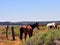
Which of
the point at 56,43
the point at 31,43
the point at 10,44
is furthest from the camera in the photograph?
the point at 10,44

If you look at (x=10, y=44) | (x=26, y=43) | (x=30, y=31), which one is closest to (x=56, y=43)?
(x=26, y=43)

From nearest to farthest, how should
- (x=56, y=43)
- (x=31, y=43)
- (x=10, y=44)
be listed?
(x=56, y=43) → (x=31, y=43) → (x=10, y=44)

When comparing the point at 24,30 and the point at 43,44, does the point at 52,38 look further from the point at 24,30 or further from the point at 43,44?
the point at 24,30

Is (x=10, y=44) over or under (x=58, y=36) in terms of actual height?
under

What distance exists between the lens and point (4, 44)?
20953 millimetres

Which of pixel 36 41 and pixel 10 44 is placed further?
pixel 10 44

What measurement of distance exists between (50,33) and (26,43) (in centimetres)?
132

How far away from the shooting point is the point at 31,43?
11719mm

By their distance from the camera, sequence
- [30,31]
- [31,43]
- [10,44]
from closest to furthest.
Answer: [31,43] → [10,44] → [30,31]

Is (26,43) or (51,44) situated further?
(26,43)

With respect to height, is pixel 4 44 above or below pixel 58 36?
below

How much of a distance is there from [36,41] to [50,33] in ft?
2.23

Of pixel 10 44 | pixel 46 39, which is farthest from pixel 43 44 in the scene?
pixel 10 44

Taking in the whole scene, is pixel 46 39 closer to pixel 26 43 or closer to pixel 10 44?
pixel 26 43
